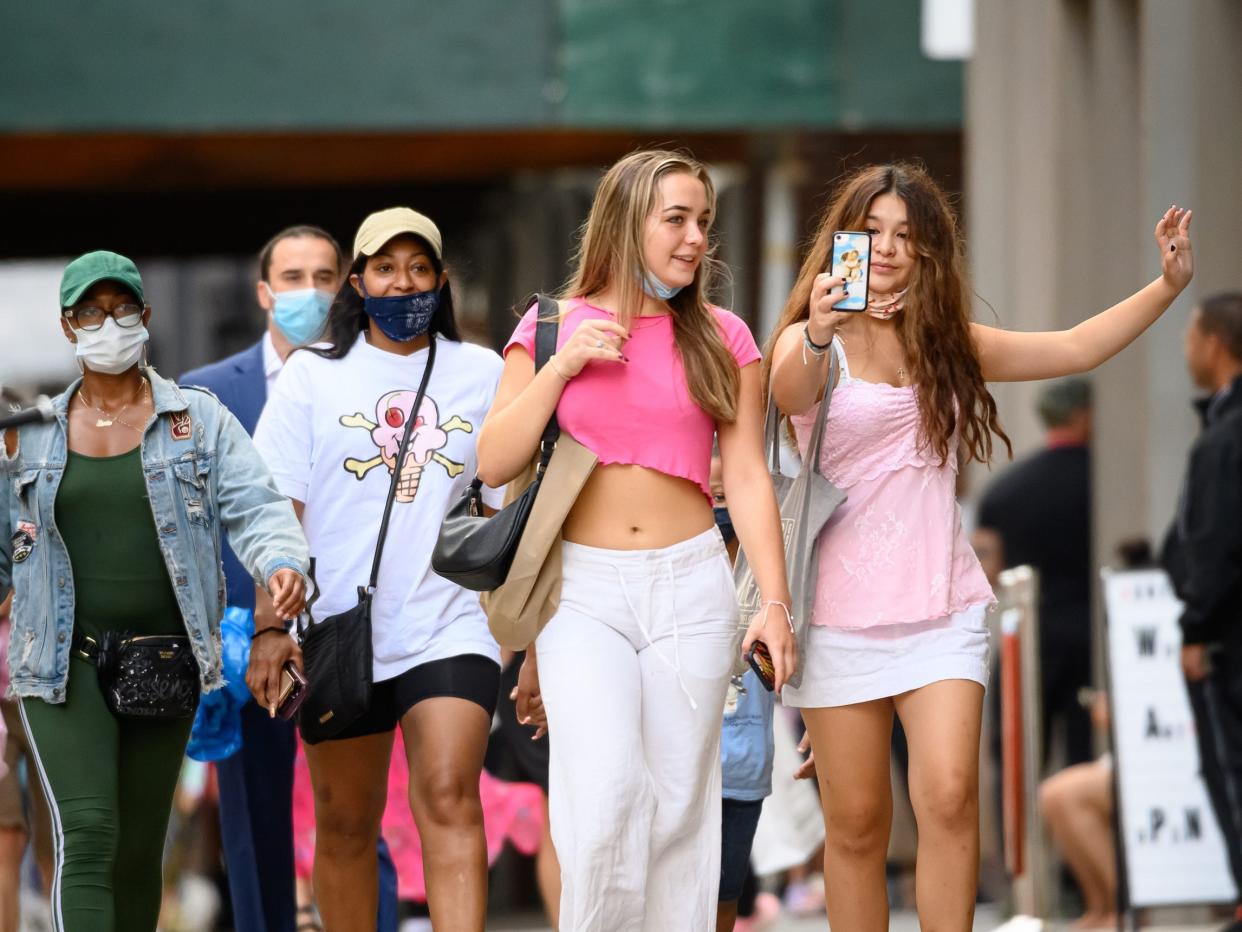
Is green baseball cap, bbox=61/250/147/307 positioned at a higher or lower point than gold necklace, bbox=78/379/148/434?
higher

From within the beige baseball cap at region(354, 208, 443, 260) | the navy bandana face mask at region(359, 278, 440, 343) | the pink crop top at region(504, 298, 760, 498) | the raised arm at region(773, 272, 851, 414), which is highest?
the beige baseball cap at region(354, 208, 443, 260)

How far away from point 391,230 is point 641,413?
4.33ft

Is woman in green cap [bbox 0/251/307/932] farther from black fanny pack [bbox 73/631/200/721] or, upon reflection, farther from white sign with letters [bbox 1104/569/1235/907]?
white sign with letters [bbox 1104/569/1235/907]

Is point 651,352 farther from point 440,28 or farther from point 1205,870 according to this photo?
point 440,28

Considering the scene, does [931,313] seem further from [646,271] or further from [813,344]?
[646,271]

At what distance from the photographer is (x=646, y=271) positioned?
5.85 meters

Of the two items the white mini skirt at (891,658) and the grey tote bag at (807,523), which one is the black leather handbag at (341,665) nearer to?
the grey tote bag at (807,523)

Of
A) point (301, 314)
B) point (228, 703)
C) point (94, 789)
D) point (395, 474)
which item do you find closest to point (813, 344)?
point (395, 474)

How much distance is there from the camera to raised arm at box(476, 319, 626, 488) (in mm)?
5621

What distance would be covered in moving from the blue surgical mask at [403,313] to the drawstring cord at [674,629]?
4.55 ft

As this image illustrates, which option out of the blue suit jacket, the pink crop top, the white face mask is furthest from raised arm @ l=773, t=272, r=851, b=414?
the blue suit jacket

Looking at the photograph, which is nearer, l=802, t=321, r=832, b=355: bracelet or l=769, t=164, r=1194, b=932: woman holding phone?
l=802, t=321, r=832, b=355: bracelet

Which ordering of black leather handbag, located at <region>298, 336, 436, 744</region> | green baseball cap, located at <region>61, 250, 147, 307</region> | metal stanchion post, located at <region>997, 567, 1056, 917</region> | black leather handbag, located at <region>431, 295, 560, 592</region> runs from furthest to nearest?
metal stanchion post, located at <region>997, 567, 1056, 917</region> < black leather handbag, located at <region>298, 336, 436, 744</region> < green baseball cap, located at <region>61, 250, 147, 307</region> < black leather handbag, located at <region>431, 295, 560, 592</region>

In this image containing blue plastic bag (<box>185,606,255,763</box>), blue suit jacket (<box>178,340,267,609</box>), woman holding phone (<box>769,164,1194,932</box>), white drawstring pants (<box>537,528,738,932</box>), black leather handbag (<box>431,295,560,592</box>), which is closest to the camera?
white drawstring pants (<box>537,528,738,932</box>)
